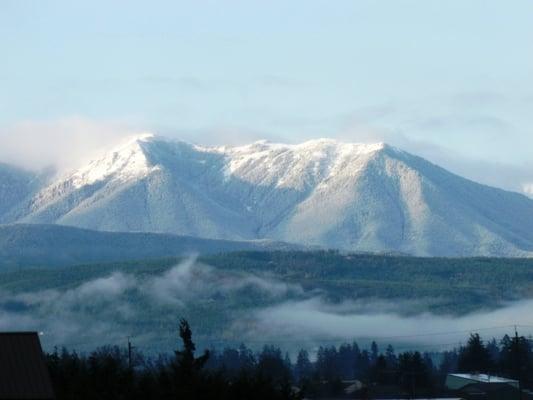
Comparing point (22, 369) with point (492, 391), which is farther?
point (492, 391)

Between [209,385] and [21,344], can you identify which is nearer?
[21,344]

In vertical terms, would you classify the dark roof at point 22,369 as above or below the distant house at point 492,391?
below

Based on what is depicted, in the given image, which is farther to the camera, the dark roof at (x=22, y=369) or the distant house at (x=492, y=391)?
the distant house at (x=492, y=391)

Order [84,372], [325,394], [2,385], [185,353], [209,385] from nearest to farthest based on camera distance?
[2,385] → [209,385] → [185,353] → [84,372] → [325,394]

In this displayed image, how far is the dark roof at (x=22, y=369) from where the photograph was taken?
74.8 metres

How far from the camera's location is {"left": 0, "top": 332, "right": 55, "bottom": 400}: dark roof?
74.8 m

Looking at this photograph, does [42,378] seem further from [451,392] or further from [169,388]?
[451,392]

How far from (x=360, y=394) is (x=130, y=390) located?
316 ft

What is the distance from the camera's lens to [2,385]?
7450 centimetres

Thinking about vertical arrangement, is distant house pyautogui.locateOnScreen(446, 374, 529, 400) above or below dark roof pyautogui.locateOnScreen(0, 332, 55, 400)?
above

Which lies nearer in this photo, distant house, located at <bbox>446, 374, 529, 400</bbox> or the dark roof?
the dark roof

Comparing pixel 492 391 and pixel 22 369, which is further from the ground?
pixel 492 391

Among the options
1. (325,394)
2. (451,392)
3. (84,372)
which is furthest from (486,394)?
(84,372)

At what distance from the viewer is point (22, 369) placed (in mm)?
75875
